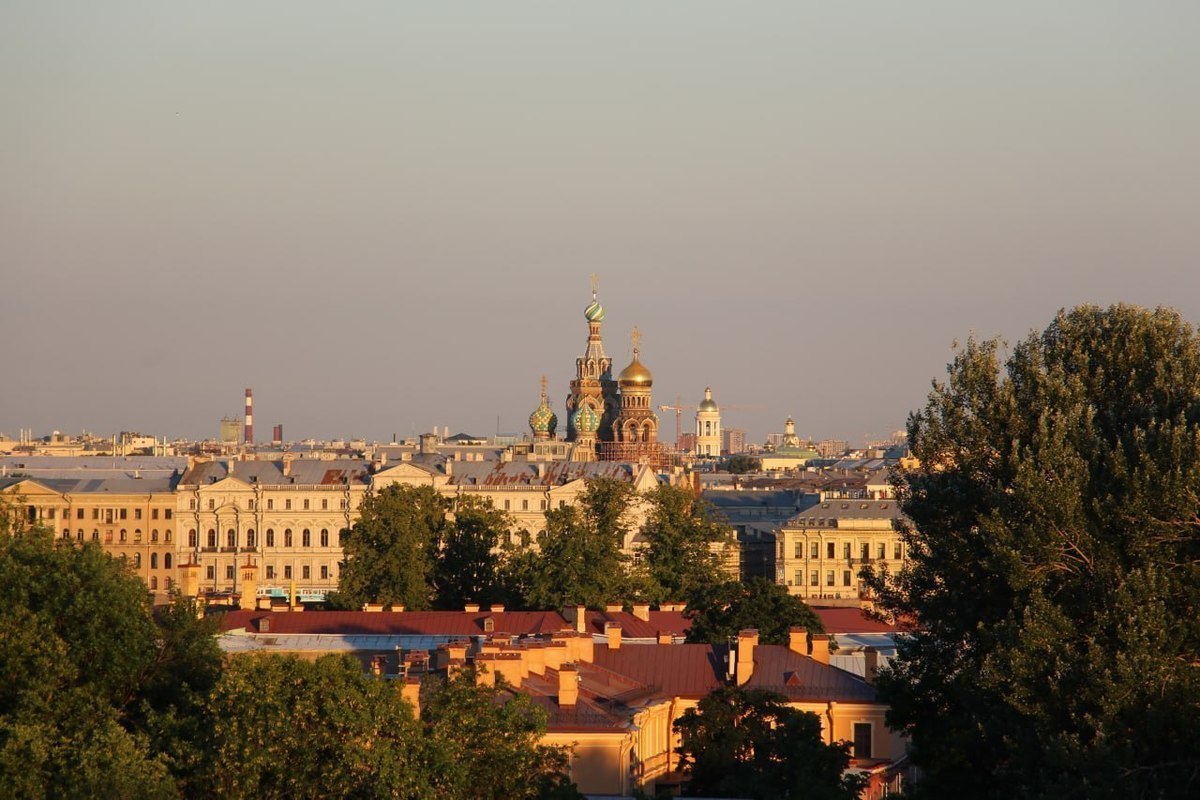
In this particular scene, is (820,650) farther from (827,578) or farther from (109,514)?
(109,514)

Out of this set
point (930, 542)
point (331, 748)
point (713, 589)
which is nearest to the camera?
point (331, 748)

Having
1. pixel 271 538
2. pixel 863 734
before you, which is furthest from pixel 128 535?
pixel 863 734

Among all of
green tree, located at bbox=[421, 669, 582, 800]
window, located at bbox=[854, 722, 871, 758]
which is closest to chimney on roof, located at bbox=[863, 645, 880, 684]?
window, located at bbox=[854, 722, 871, 758]

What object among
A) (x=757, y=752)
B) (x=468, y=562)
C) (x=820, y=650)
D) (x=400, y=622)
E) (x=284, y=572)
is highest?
(x=284, y=572)

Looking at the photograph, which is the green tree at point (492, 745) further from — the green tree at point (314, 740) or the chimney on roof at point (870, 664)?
the chimney on roof at point (870, 664)

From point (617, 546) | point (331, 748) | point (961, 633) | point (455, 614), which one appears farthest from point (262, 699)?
point (617, 546)

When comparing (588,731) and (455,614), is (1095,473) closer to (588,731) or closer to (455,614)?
(588,731)

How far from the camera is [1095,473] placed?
42.4 meters

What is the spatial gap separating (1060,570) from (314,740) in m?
11.9

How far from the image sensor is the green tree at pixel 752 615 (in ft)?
228

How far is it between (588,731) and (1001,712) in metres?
10.0

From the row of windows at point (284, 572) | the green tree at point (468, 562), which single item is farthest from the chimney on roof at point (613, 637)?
the row of windows at point (284, 572)

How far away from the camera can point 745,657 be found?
58031mm

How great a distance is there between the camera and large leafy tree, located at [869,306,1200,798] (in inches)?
1524
